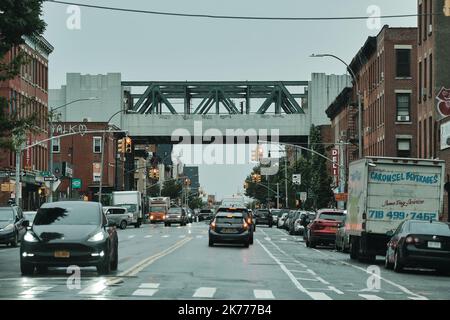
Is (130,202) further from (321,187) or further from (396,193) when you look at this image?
(396,193)

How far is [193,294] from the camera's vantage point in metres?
17.8

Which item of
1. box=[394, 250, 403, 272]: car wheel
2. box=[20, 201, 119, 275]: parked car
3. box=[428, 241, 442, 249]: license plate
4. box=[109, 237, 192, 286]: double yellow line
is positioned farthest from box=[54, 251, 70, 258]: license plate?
box=[428, 241, 442, 249]: license plate

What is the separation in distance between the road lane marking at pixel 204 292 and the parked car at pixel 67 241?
4.27 meters

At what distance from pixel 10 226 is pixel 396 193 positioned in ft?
59.2

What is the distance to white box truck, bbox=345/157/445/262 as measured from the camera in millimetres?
31156

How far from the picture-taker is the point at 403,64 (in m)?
70.3

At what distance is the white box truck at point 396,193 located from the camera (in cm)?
3116

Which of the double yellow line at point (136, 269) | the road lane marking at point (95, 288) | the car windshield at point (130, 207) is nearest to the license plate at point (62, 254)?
the double yellow line at point (136, 269)

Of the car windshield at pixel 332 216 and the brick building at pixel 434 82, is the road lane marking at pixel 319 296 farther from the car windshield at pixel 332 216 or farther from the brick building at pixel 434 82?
the brick building at pixel 434 82

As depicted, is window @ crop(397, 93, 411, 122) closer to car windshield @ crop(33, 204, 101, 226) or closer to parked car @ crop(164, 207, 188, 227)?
parked car @ crop(164, 207, 188, 227)
